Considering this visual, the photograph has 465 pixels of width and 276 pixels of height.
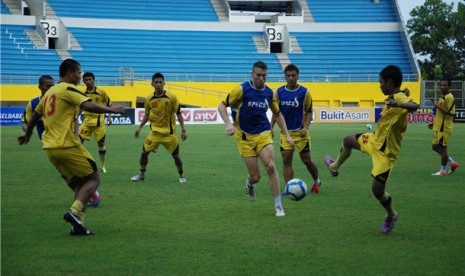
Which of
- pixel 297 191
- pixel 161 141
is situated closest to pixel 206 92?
pixel 161 141

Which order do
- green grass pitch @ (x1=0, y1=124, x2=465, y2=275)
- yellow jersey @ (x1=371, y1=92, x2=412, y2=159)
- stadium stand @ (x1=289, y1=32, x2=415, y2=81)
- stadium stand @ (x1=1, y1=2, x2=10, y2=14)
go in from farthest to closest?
1. stadium stand @ (x1=289, y1=32, x2=415, y2=81)
2. stadium stand @ (x1=1, y1=2, x2=10, y2=14)
3. yellow jersey @ (x1=371, y1=92, x2=412, y2=159)
4. green grass pitch @ (x1=0, y1=124, x2=465, y2=275)

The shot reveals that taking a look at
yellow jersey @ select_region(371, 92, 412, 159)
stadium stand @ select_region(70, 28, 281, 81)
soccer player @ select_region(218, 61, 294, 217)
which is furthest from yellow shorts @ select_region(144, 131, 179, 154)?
stadium stand @ select_region(70, 28, 281, 81)

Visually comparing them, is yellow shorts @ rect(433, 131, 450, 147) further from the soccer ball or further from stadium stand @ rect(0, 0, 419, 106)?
stadium stand @ rect(0, 0, 419, 106)

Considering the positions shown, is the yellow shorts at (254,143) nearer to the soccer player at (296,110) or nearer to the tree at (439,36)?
the soccer player at (296,110)

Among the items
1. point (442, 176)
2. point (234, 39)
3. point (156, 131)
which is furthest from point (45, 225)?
point (234, 39)

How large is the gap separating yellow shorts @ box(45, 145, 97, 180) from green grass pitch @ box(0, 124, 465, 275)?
0.80 metres

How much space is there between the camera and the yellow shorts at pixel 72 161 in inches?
360

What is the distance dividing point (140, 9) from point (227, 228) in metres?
49.7

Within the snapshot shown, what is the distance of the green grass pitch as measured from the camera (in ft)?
25.0

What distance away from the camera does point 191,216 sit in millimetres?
10859

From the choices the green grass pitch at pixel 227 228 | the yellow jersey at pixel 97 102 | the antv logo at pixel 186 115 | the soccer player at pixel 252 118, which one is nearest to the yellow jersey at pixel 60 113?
the green grass pitch at pixel 227 228

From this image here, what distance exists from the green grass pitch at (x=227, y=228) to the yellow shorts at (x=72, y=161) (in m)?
0.80

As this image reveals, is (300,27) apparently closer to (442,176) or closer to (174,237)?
(442,176)

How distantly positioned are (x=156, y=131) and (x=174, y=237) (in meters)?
6.79
